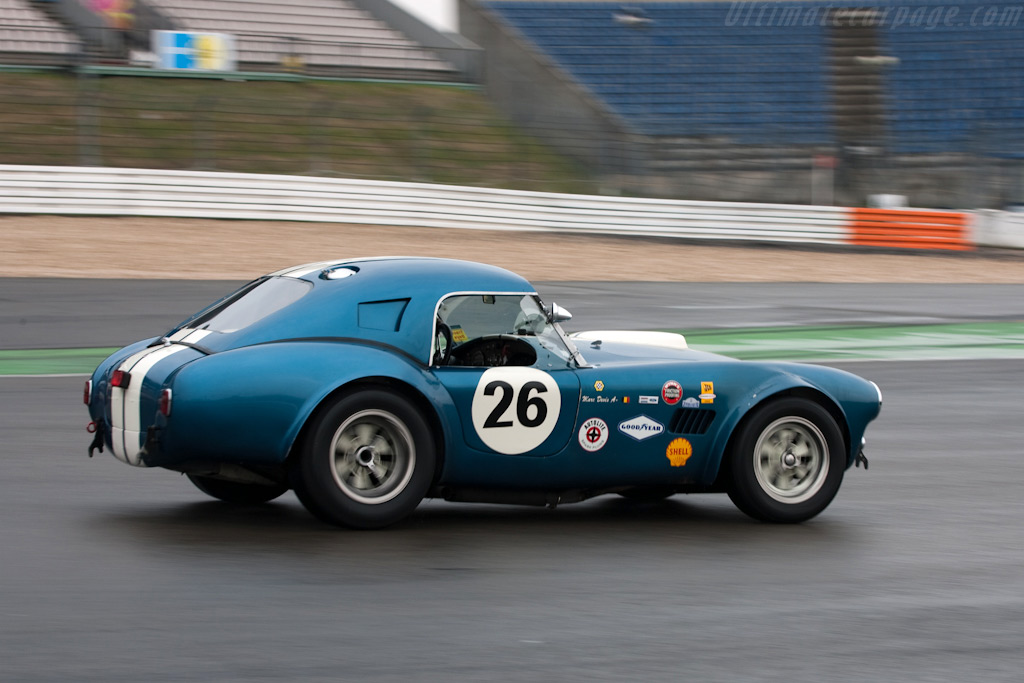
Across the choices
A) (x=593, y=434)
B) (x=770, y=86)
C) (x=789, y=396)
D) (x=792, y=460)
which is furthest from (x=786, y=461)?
(x=770, y=86)

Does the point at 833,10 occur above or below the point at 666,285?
above

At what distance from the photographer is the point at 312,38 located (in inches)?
1350

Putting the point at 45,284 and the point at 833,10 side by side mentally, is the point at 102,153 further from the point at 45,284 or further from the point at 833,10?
the point at 833,10

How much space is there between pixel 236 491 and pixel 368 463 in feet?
3.46

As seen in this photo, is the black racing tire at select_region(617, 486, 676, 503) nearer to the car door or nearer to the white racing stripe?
the car door

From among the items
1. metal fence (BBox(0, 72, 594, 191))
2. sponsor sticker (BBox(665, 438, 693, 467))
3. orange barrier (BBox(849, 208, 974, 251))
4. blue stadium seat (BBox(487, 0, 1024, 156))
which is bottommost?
sponsor sticker (BBox(665, 438, 693, 467))

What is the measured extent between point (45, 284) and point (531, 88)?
16779 mm

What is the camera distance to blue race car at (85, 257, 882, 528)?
18.0ft

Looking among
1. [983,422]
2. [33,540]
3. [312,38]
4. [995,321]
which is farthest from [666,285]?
[312,38]

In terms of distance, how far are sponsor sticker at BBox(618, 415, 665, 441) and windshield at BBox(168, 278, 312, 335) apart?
1.57 meters

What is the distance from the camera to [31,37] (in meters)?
29.3

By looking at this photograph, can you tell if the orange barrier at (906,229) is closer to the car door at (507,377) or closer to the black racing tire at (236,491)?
the car door at (507,377)

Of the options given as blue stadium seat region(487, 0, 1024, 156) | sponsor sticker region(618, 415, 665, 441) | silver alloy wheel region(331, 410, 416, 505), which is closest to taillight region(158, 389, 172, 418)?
silver alloy wheel region(331, 410, 416, 505)

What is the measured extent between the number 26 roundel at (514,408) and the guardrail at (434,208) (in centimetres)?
1863
